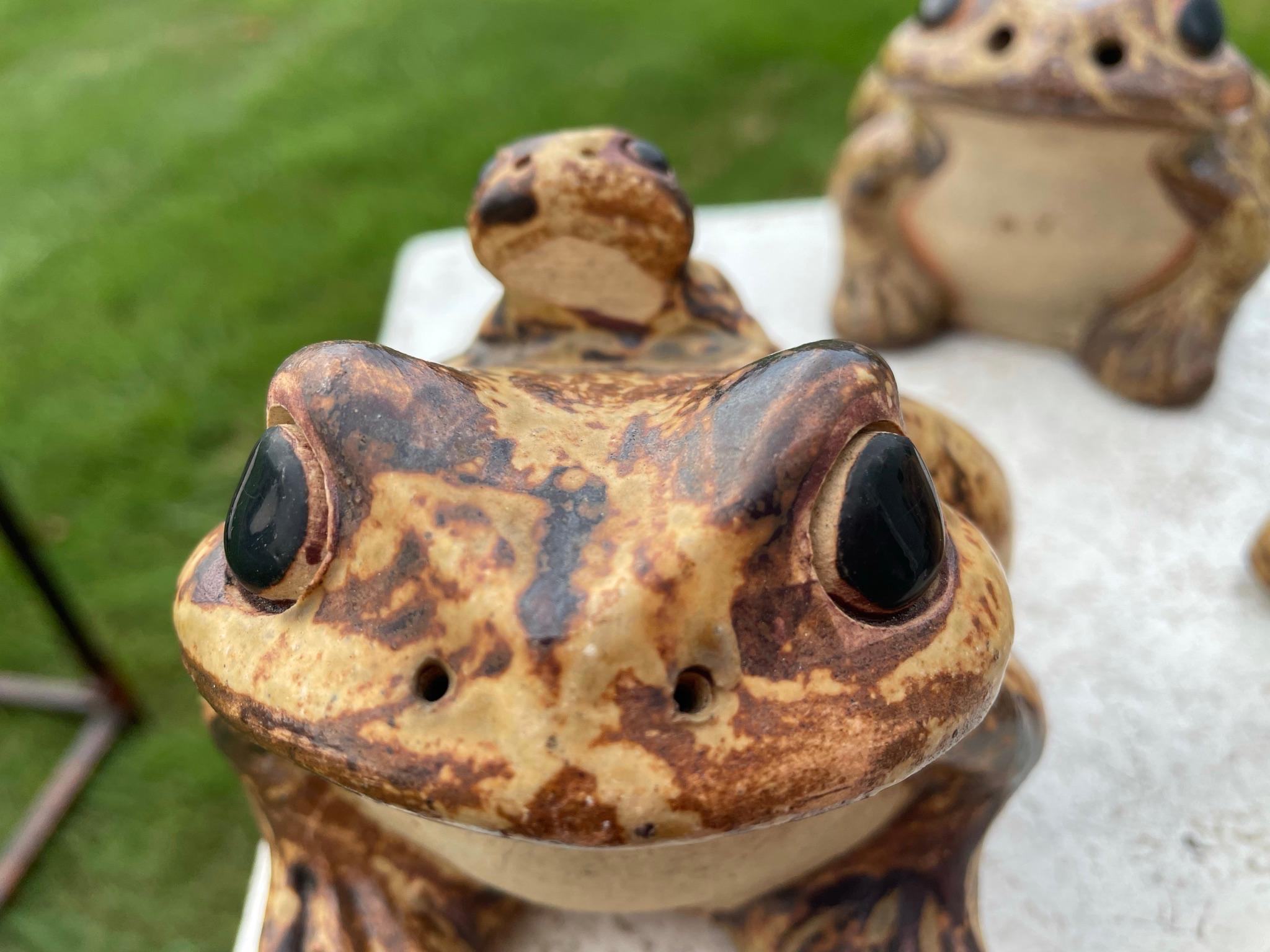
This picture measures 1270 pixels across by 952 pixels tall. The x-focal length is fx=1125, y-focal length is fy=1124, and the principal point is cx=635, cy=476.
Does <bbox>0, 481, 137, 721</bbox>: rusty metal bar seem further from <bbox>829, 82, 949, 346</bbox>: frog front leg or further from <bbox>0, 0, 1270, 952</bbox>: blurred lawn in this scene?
<bbox>829, 82, 949, 346</bbox>: frog front leg

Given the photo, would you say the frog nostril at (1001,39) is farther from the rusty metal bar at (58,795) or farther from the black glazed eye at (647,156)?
the rusty metal bar at (58,795)

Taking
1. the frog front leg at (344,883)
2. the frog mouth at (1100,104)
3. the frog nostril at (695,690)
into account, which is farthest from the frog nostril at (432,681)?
A: the frog mouth at (1100,104)

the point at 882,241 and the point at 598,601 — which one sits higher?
the point at 598,601

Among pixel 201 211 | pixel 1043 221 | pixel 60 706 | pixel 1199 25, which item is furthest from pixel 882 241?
pixel 201 211

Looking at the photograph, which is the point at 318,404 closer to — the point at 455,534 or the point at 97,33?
the point at 455,534

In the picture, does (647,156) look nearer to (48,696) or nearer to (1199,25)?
(1199,25)

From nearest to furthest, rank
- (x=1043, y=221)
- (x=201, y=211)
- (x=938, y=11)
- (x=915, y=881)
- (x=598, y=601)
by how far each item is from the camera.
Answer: (x=598, y=601), (x=915, y=881), (x=938, y=11), (x=1043, y=221), (x=201, y=211)

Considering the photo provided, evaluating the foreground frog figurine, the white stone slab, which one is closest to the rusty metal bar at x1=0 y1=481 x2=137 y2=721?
the white stone slab
